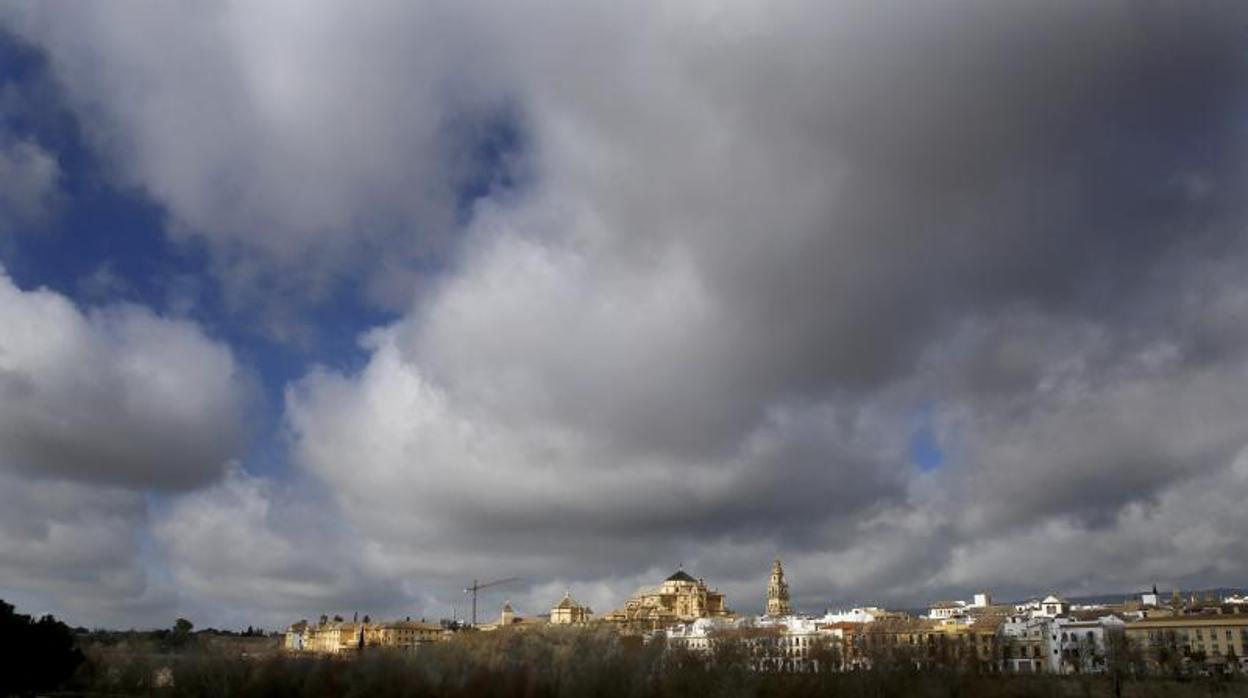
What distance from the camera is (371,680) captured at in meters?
84.6

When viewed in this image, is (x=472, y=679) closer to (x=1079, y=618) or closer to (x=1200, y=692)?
(x=1200, y=692)

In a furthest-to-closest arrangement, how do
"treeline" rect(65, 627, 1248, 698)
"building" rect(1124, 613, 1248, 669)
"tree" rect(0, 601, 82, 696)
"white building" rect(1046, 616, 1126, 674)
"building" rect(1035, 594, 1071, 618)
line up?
"building" rect(1035, 594, 1071, 618) → "building" rect(1124, 613, 1248, 669) → "white building" rect(1046, 616, 1126, 674) → "treeline" rect(65, 627, 1248, 698) → "tree" rect(0, 601, 82, 696)

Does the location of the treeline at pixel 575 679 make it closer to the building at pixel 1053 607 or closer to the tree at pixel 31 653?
the tree at pixel 31 653

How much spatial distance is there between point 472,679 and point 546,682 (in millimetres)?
7125

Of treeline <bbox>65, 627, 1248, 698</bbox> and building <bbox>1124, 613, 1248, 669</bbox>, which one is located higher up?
building <bbox>1124, 613, 1248, 669</bbox>

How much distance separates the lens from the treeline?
79.6 m

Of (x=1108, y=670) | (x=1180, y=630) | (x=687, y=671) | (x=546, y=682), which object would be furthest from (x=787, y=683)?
(x=1180, y=630)

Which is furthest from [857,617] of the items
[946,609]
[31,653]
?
[31,653]

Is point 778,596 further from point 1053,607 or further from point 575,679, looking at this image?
point 575,679


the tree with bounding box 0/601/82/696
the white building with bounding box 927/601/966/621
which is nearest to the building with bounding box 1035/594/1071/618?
the white building with bounding box 927/601/966/621

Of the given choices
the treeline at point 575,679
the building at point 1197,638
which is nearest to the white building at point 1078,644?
the building at point 1197,638

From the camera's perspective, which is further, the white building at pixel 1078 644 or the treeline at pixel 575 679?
the white building at pixel 1078 644

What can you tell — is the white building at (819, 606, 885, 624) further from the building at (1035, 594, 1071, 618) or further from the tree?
the tree

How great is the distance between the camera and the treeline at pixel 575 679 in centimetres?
7962
